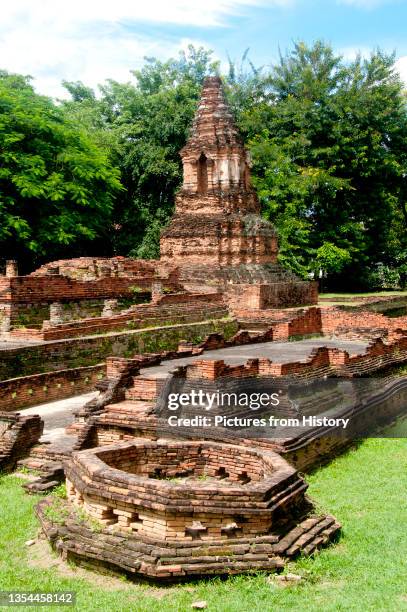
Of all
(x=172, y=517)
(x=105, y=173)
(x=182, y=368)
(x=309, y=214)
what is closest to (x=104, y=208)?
(x=105, y=173)

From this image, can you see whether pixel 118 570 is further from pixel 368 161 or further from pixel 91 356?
pixel 368 161

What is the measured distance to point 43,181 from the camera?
69.9ft

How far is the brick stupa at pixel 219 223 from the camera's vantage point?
21.5 m

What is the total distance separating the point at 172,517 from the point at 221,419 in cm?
358

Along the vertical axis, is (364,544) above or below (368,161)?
below

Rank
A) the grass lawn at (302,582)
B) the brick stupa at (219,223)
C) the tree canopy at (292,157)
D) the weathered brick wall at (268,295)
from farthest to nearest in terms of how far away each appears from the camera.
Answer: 1. the tree canopy at (292,157)
2. the brick stupa at (219,223)
3. the weathered brick wall at (268,295)
4. the grass lawn at (302,582)

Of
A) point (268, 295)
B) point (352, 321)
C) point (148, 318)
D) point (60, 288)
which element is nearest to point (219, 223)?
point (268, 295)

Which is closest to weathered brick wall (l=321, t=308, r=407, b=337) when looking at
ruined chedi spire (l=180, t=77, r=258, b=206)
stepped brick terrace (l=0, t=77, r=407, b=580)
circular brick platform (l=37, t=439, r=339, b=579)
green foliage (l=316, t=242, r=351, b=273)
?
stepped brick terrace (l=0, t=77, r=407, b=580)

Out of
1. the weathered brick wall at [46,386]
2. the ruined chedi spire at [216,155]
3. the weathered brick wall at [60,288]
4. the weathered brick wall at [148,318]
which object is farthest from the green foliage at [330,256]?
the weathered brick wall at [46,386]

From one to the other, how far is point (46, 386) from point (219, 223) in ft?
36.0

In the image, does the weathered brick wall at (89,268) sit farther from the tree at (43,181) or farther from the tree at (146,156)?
the tree at (146,156)

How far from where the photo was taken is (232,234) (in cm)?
2212

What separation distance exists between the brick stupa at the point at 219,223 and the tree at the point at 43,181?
301cm

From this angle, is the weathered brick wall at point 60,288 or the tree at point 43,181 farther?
the tree at point 43,181
